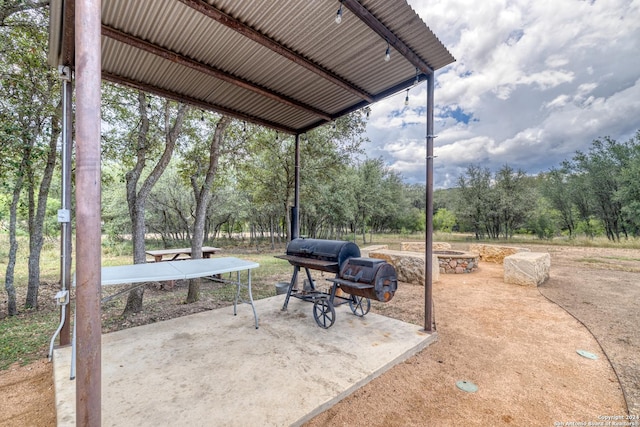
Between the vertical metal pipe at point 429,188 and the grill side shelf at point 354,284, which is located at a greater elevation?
the vertical metal pipe at point 429,188

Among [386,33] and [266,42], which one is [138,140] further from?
[386,33]

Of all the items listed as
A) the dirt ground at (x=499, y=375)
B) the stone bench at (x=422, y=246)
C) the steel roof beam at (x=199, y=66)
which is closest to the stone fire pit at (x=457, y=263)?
the stone bench at (x=422, y=246)

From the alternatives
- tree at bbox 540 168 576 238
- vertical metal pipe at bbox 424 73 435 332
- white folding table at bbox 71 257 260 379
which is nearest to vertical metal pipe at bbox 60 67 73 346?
white folding table at bbox 71 257 260 379

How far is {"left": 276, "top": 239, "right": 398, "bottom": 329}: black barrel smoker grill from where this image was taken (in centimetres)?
282

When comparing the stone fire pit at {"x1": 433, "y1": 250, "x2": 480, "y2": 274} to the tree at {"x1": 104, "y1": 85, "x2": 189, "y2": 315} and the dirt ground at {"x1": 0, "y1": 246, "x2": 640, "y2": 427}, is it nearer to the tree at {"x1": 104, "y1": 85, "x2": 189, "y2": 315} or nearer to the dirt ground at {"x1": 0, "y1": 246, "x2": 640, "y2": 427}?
the dirt ground at {"x1": 0, "y1": 246, "x2": 640, "y2": 427}

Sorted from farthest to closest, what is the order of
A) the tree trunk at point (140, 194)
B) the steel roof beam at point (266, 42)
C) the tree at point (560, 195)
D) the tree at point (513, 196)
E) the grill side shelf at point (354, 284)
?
the tree at point (560, 195)
the tree at point (513, 196)
the tree trunk at point (140, 194)
the grill side shelf at point (354, 284)
the steel roof beam at point (266, 42)

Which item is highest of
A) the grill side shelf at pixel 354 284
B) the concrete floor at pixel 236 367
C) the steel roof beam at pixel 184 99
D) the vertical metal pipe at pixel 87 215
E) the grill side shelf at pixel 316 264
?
the steel roof beam at pixel 184 99

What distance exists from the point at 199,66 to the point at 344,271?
2.79 meters

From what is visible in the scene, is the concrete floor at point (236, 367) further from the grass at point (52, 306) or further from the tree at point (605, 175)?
the tree at point (605, 175)

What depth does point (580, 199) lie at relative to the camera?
17406 millimetres

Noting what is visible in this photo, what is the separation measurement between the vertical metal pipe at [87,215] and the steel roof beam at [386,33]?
5.95ft

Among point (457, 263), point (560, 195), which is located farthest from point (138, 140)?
point (560, 195)

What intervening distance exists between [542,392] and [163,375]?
3094 millimetres

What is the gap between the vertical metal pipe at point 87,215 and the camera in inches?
40.3
